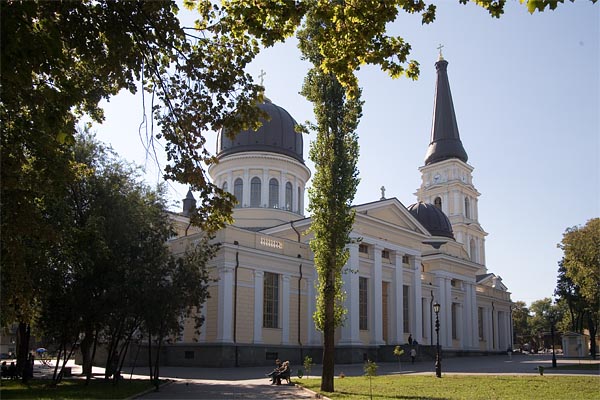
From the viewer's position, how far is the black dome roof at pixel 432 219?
57781mm

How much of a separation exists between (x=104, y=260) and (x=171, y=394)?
5.52m

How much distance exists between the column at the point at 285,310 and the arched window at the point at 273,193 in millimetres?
9802

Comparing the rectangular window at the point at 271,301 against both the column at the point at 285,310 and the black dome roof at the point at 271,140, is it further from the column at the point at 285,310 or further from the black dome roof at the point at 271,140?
the black dome roof at the point at 271,140

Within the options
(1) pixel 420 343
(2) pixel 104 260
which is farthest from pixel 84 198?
(1) pixel 420 343

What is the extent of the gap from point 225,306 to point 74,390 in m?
15.3

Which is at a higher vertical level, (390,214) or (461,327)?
(390,214)

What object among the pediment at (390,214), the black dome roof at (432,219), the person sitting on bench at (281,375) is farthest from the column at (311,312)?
the black dome roof at (432,219)

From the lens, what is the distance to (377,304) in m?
41.2

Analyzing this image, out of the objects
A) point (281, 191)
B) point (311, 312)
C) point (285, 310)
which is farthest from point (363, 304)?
point (281, 191)

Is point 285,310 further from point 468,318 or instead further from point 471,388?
point 468,318

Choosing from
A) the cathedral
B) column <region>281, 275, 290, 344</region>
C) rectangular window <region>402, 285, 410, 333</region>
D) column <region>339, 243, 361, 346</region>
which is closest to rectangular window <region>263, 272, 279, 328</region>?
the cathedral

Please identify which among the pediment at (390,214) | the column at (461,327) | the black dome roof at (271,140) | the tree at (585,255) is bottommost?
the column at (461,327)

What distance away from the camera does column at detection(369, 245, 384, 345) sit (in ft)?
133

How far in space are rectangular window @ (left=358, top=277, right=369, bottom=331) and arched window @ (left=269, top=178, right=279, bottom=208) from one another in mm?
9724
